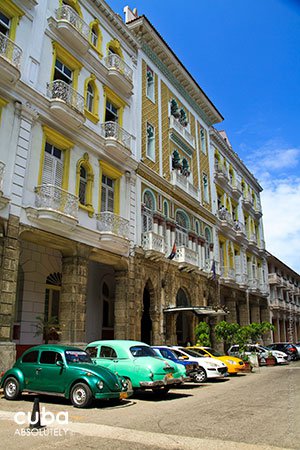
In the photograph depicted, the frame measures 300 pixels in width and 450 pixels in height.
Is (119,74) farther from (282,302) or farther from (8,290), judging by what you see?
(282,302)

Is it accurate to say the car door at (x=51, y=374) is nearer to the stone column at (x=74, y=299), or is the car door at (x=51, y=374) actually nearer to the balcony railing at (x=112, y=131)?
the stone column at (x=74, y=299)

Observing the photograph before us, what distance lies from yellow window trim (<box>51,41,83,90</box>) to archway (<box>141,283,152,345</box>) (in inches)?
442

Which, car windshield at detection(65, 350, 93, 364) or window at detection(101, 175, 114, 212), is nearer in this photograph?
car windshield at detection(65, 350, 93, 364)

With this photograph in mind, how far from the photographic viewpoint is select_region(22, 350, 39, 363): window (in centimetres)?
1084

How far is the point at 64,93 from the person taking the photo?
1711 cm

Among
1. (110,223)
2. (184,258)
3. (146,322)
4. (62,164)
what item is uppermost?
(62,164)

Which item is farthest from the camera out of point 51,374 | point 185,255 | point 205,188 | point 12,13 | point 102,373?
point 205,188

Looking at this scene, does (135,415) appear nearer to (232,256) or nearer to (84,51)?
(84,51)

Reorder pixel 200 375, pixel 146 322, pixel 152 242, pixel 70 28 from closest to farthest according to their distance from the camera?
pixel 200 375 < pixel 70 28 < pixel 152 242 < pixel 146 322

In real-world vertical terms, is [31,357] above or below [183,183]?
below

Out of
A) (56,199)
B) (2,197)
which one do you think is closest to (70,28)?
(56,199)

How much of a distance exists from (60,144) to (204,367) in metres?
11.0

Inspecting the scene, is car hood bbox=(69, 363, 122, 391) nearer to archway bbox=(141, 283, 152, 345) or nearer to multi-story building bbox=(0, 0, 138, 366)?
multi-story building bbox=(0, 0, 138, 366)

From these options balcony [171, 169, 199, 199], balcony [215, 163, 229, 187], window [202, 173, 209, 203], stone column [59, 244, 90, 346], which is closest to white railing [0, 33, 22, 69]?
stone column [59, 244, 90, 346]
